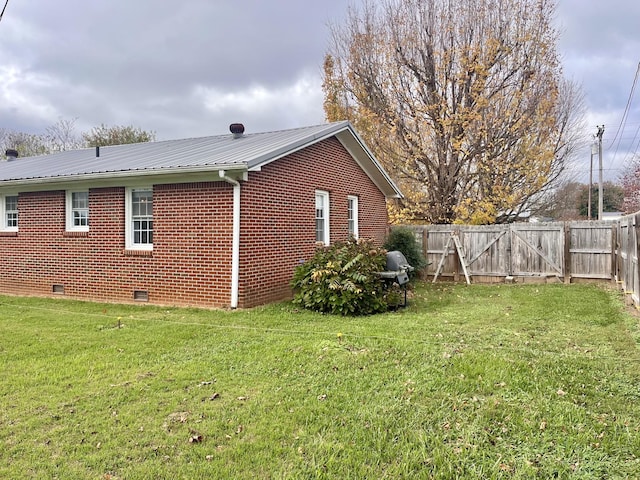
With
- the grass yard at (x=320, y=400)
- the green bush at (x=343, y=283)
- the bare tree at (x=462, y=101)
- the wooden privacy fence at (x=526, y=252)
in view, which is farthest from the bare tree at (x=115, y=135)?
the grass yard at (x=320, y=400)

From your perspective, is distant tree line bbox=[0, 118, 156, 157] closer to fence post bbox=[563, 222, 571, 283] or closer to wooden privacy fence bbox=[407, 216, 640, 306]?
wooden privacy fence bbox=[407, 216, 640, 306]

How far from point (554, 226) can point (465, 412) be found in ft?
37.2

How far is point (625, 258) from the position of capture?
33.7ft

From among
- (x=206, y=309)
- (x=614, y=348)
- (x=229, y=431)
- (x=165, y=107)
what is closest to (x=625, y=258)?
(x=614, y=348)

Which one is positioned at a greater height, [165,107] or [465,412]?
[165,107]

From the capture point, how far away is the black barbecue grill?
933cm

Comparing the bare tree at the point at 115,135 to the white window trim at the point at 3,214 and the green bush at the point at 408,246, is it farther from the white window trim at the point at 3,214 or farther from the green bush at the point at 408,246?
the green bush at the point at 408,246

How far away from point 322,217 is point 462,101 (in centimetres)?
830

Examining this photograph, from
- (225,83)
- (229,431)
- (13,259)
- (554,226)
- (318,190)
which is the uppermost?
(225,83)

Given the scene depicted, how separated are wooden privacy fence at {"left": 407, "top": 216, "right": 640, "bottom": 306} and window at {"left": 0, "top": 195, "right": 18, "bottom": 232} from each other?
39.7 ft

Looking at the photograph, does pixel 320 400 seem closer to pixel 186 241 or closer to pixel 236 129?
pixel 186 241

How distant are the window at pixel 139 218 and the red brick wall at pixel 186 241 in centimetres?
15

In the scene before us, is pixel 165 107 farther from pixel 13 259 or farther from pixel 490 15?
pixel 490 15

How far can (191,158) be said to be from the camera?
9.62m
